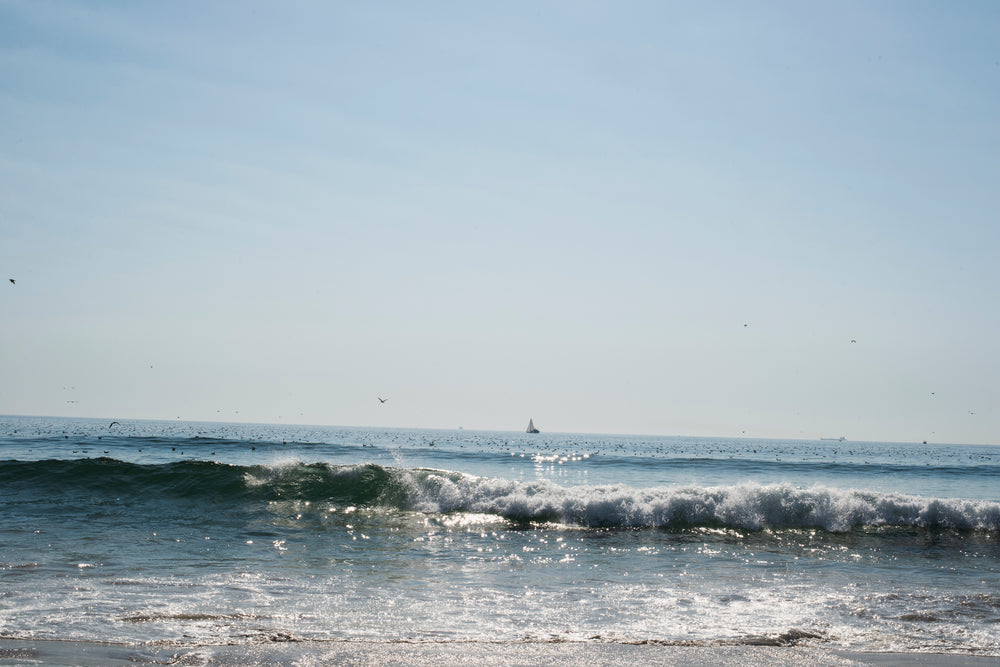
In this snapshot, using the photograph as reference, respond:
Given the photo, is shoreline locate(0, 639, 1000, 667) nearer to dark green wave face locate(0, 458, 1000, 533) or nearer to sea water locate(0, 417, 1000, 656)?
sea water locate(0, 417, 1000, 656)

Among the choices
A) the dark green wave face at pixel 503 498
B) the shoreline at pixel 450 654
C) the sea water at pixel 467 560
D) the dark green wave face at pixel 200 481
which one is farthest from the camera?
the dark green wave face at pixel 200 481

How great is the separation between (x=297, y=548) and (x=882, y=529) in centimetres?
1388

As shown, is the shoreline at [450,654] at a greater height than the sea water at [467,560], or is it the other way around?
the shoreline at [450,654]

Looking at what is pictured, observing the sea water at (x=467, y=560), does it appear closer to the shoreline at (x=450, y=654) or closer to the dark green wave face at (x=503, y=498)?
the dark green wave face at (x=503, y=498)

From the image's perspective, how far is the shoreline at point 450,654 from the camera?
20.2 ft

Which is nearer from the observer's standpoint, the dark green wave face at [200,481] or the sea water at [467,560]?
the sea water at [467,560]

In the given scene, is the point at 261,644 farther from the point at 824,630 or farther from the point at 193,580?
the point at 824,630

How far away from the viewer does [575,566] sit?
12000mm

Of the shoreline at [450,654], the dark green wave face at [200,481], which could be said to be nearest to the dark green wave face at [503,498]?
the dark green wave face at [200,481]

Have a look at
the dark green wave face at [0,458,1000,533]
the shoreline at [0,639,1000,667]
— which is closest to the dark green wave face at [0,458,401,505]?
the dark green wave face at [0,458,1000,533]

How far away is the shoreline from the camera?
6160mm

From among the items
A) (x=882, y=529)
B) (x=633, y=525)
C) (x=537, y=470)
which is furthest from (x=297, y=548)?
(x=537, y=470)

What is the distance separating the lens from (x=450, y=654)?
21.4 feet

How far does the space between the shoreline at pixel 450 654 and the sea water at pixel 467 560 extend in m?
0.27
